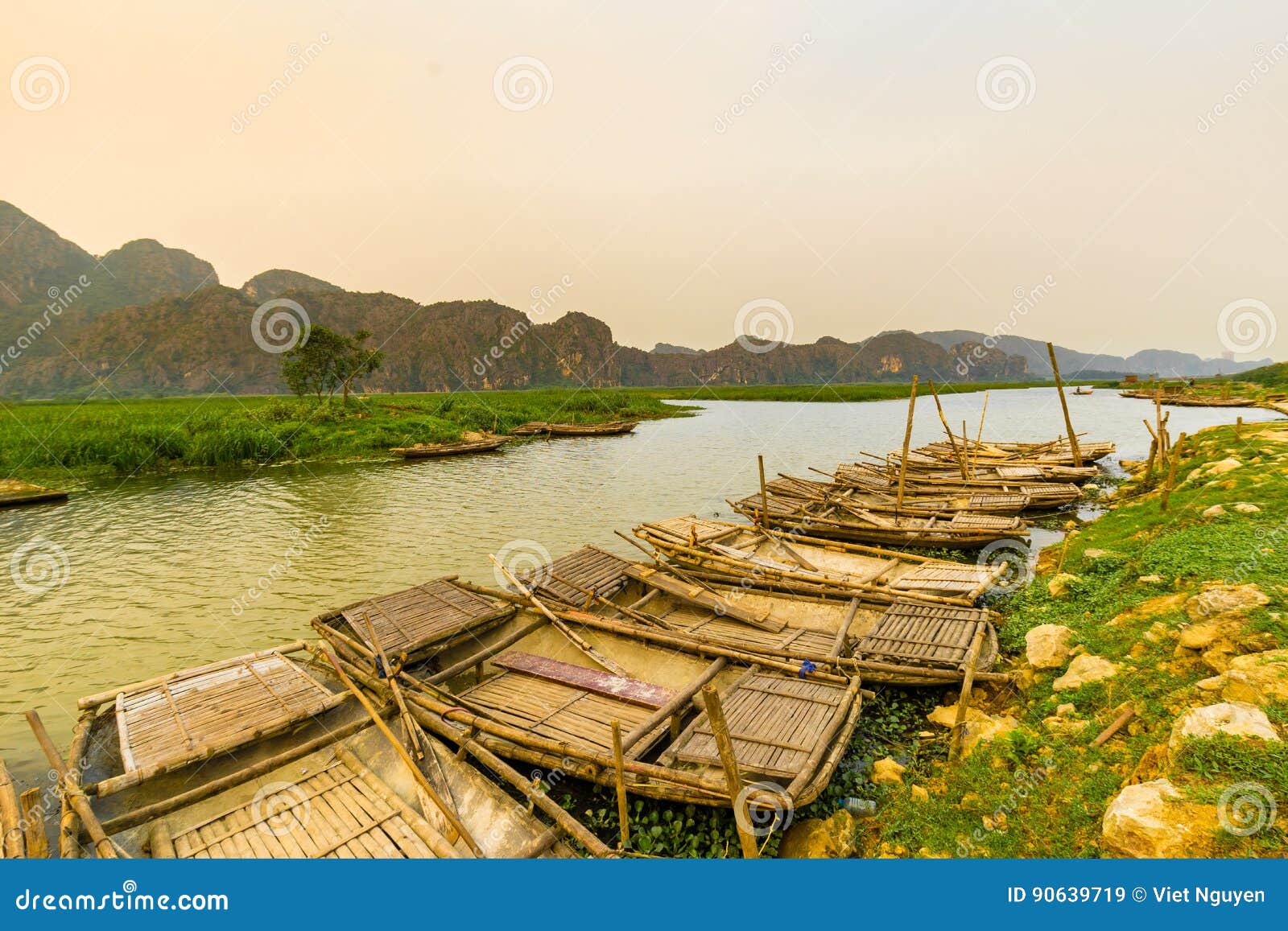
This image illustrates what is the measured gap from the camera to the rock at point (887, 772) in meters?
6.06

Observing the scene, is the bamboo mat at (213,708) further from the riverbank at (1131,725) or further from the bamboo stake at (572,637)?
the riverbank at (1131,725)

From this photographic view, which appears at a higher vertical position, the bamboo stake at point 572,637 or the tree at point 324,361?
the tree at point 324,361

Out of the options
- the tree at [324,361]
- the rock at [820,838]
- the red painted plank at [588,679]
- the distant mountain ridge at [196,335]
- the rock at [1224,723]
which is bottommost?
the rock at [820,838]

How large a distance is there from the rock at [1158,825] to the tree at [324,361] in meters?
46.3

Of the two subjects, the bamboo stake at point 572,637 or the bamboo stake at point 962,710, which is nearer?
the bamboo stake at point 962,710

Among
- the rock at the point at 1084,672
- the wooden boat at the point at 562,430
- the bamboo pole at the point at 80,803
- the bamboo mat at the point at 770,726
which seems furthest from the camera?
the wooden boat at the point at 562,430

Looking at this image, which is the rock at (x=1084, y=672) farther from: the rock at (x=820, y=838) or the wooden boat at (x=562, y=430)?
the wooden boat at (x=562, y=430)

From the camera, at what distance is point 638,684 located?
7.41 m

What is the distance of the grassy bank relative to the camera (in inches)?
1071

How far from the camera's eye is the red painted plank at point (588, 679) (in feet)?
23.2

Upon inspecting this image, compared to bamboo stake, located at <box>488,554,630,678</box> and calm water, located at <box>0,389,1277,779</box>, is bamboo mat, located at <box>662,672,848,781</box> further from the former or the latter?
calm water, located at <box>0,389,1277,779</box>

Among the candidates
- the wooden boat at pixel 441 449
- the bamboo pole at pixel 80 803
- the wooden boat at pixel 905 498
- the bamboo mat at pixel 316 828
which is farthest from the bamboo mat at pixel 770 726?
the wooden boat at pixel 441 449

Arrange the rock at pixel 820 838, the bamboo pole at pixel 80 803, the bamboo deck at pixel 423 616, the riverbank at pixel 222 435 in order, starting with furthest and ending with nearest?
the riverbank at pixel 222 435 → the bamboo deck at pixel 423 616 → the rock at pixel 820 838 → the bamboo pole at pixel 80 803

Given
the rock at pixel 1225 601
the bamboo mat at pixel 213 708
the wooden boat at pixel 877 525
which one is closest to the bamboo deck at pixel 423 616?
the bamboo mat at pixel 213 708
